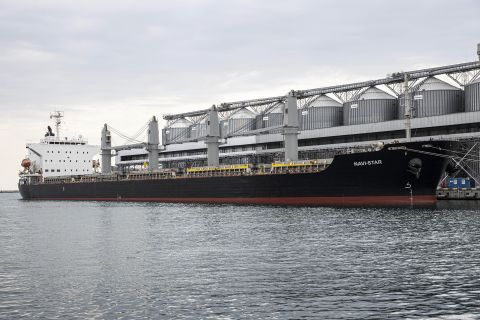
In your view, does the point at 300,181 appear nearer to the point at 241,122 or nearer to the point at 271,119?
the point at 271,119

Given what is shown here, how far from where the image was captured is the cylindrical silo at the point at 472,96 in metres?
72.4

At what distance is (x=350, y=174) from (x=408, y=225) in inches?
728

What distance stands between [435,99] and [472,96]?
4.93 m

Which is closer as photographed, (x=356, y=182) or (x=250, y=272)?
(x=250, y=272)

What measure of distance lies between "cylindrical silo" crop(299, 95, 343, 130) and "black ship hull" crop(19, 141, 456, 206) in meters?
26.0

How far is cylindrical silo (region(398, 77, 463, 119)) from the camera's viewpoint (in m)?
76.2

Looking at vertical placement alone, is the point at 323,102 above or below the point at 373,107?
above

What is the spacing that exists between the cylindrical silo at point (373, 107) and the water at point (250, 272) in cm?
4594

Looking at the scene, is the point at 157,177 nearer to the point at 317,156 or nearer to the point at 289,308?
the point at 317,156

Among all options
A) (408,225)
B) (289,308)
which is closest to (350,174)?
(408,225)

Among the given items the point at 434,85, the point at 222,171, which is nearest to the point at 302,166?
the point at 222,171

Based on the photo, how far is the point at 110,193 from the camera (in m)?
89.1

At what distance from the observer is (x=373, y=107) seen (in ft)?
268

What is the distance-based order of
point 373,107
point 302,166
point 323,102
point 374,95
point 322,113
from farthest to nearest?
point 323,102 → point 322,113 → point 374,95 → point 373,107 → point 302,166
